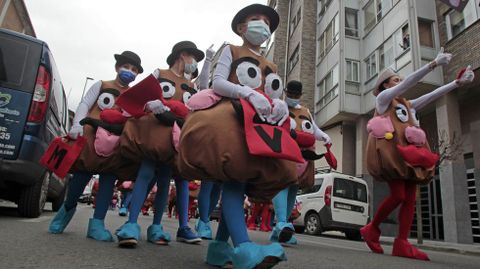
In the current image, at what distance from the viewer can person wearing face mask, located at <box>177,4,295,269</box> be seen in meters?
2.18

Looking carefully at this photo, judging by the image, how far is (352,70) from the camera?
19.6 m

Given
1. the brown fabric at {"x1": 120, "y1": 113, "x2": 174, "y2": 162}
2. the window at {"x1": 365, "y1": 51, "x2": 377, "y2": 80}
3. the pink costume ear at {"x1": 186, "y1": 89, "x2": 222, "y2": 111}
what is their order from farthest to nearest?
the window at {"x1": 365, "y1": 51, "x2": 377, "y2": 80}
the brown fabric at {"x1": 120, "y1": 113, "x2": 174, "y2": 162}
the pink costume ear at {"x1": 186, "y1": 89, "x2": 222, "y2": 111}

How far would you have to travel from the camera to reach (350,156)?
1988 centimetres

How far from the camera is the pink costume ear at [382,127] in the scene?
4355mm

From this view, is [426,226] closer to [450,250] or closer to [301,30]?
[450,250]

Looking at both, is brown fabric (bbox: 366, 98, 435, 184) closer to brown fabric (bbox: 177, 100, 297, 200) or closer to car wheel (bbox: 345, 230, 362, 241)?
brown fabric (bbox: 177, 100, 297, 200)

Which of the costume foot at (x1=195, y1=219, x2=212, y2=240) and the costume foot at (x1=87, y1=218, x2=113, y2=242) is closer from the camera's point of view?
the costume foot at (x1=87, y1=218, x2=113, y2=242)

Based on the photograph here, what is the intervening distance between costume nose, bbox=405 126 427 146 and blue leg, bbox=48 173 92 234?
128 inches

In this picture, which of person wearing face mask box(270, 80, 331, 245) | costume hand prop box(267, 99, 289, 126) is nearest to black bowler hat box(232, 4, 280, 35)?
costume hand prop box(267, 99, 289, 126)

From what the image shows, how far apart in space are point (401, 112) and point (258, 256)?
10.3 feet

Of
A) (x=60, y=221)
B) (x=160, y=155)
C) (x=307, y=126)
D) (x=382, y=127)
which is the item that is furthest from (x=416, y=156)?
(x=60, y=221)

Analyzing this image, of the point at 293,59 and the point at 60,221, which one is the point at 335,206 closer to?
the point at 60,221

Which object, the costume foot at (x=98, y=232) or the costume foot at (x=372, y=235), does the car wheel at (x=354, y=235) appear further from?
the costume foot at (x=98, y=232)

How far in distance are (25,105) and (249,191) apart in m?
3.38
